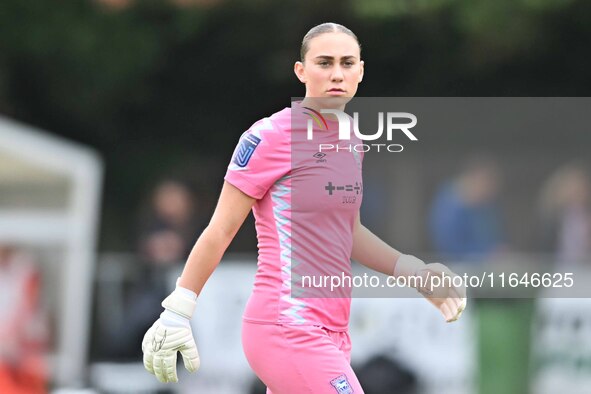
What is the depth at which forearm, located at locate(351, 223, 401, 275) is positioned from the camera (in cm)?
579

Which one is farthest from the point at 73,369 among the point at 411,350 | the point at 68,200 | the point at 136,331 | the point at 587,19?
the point at 587,19

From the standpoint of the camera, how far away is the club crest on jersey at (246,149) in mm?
5355

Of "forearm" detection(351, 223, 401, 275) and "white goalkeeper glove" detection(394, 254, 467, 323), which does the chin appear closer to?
"forearm" detection(351, 223, 401, 275)

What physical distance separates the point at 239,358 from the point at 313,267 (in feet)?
19.2

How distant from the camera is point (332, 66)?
5414 mm

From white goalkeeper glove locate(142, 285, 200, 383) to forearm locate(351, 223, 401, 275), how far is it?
75cm

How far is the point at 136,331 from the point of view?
36.8 feet

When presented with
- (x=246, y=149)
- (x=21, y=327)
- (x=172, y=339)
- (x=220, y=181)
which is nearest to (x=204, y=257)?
(x=172, y=339)

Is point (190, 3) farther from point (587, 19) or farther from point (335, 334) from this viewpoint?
point (335, 334)

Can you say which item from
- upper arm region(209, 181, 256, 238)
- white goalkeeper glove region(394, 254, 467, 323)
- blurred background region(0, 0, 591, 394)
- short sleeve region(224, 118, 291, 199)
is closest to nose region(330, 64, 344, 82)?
short sleeve region(224, 118, 291, 199)

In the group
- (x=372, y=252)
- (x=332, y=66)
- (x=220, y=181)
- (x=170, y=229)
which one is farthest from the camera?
(x=220, y=181)

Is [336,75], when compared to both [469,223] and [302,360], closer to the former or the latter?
[302,360]

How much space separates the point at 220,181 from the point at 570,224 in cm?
508

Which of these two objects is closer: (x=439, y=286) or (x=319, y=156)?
(x=319, y=156)
